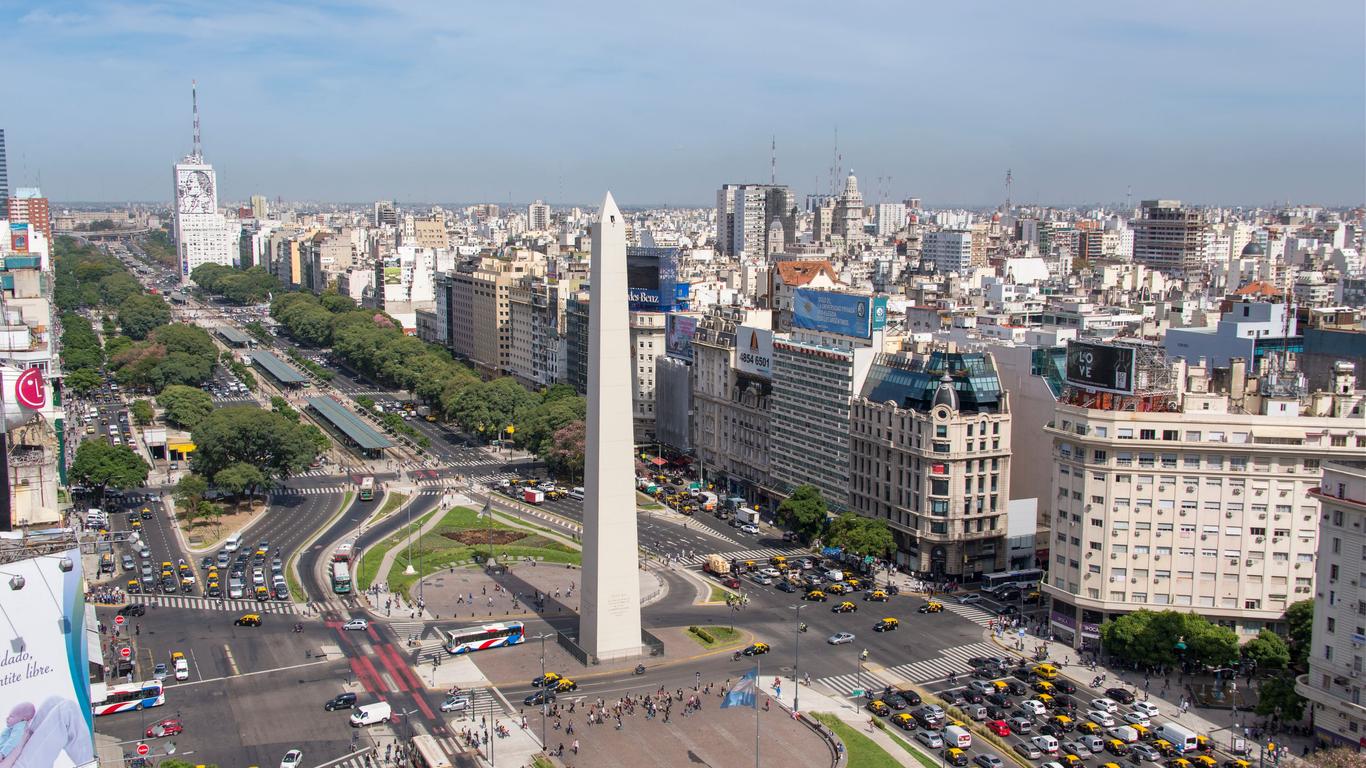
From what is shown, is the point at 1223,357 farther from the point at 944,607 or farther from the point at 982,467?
the point at 944,607

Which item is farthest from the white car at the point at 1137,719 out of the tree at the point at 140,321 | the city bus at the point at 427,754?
the tree at the point at 140,321

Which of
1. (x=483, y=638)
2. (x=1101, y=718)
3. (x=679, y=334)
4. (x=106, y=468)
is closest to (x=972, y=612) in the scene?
(x=1101, y=718)

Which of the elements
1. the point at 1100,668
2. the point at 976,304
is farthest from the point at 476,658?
the point at 976,304

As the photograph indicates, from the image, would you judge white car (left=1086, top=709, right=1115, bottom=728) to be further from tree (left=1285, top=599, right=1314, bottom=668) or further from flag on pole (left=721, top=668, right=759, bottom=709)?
flag on pole (left=721, top=668, right=759, bottom=709)

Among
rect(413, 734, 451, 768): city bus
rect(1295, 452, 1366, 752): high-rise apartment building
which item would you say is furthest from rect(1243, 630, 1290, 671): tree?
rect(413, 734, 451, 768): city bus

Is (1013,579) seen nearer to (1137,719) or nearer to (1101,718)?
(1101,718)

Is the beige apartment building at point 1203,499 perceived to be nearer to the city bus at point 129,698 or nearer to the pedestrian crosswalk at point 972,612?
the pedestrian crosswalk at point 972,612
